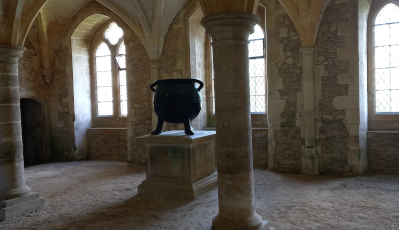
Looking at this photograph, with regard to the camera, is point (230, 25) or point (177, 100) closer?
point (230, 25)

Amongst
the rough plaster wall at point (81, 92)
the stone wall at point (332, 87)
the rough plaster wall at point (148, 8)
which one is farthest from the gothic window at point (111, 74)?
the stone wall at point (332, 87)

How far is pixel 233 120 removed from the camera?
3248mm

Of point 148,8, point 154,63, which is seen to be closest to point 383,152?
point 154,63

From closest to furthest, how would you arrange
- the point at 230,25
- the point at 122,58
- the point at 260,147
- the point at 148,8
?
the point at 230,25
the point at 260,147
the point at 148,8
the point at 122,58

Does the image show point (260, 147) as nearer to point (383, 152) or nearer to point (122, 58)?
point (383, 152)

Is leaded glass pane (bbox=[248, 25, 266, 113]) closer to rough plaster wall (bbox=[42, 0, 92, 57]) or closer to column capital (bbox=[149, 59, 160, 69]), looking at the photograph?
column capital (bbox=[149, 59, 160, 69])

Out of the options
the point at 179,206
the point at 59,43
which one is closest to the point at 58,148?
the point at 59,43

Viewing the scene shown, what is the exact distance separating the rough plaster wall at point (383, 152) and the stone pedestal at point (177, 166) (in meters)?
3.32

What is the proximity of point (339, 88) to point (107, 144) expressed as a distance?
6073 mm

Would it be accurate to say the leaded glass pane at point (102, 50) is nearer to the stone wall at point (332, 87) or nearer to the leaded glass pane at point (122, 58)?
the leaded glass pane at point (122, 58)

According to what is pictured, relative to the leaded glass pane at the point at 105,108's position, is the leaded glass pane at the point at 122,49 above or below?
above

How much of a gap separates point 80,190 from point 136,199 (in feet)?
4.45

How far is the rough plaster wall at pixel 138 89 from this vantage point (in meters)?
8.53

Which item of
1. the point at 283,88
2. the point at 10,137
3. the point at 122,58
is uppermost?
the point at 122,58
